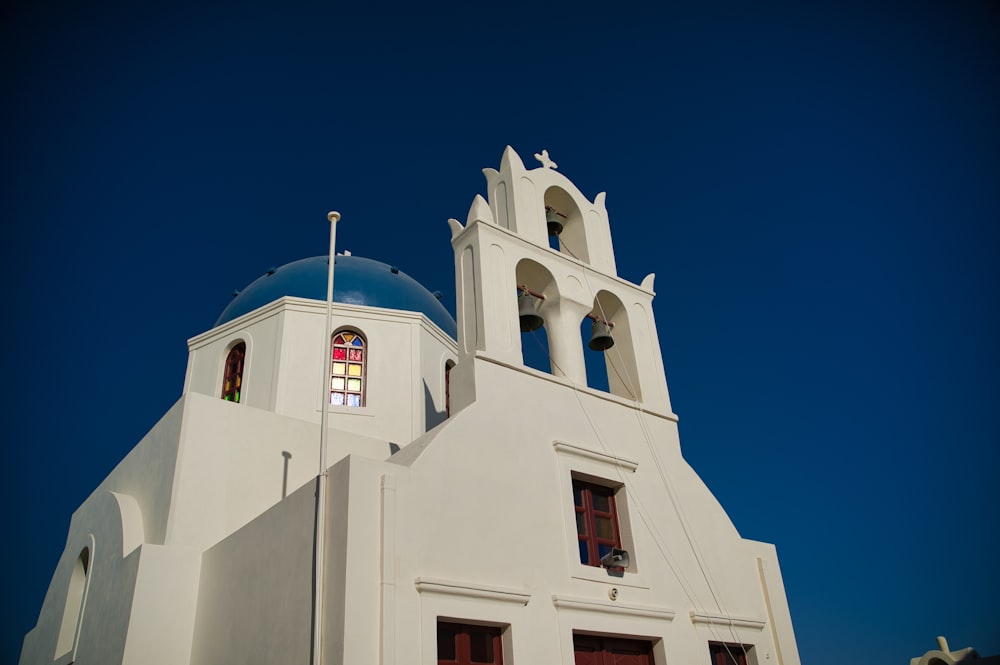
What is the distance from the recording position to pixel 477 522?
8.36 metres

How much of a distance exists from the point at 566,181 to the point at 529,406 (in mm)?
4812

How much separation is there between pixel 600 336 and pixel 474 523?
4.36 metres

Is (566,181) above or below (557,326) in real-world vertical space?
above

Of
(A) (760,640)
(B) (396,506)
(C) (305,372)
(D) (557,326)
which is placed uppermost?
(C) (305,372)

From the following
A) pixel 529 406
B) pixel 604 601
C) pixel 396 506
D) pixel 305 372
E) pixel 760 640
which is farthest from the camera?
pixel 305 372

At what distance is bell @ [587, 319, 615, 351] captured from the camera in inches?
464

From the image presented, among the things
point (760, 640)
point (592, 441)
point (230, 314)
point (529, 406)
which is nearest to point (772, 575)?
point (760, 640)

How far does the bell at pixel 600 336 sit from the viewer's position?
11.8 meters

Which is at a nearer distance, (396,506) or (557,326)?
(396,506)

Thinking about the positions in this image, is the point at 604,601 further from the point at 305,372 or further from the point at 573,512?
the point at 305,372

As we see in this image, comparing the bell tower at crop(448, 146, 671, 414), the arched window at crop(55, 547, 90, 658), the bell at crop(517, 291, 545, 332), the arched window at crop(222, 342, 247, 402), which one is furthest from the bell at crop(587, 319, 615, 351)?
the arched window at crop(55, 547, 90, 658)

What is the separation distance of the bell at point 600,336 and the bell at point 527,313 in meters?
0.87

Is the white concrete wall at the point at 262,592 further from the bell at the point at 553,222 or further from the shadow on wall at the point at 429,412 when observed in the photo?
the bell at the point at 553,222

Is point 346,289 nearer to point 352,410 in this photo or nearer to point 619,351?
point 352,410
